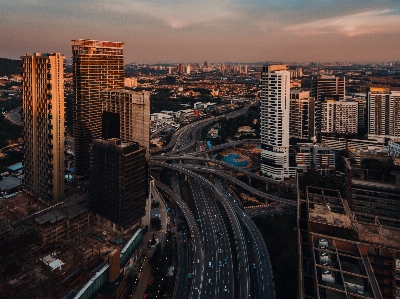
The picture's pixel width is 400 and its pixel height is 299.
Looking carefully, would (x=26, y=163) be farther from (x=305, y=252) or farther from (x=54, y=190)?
(x=305, y=252)

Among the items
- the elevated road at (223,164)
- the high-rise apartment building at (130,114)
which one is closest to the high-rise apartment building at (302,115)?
the elevated road at (223,164)

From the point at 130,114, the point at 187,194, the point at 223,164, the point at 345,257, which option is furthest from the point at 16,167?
the point at 345,257

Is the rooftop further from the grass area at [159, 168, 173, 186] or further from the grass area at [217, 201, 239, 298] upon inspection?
the grass area at [159, 168, 173, 186]

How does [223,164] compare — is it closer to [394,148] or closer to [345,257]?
[394,148]

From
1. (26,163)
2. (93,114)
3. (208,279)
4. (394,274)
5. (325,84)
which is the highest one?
(325,84)

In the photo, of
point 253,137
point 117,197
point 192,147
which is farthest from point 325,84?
point 117,197

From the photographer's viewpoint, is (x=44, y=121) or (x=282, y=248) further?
(x=44, y=121)
